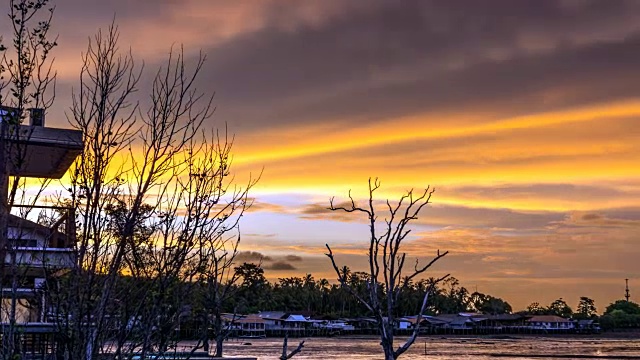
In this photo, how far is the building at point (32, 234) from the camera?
6.68 m

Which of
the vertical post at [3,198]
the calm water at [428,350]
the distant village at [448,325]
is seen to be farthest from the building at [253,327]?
the vertical post at [3,198]

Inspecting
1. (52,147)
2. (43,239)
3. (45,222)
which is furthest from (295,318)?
(45,222)

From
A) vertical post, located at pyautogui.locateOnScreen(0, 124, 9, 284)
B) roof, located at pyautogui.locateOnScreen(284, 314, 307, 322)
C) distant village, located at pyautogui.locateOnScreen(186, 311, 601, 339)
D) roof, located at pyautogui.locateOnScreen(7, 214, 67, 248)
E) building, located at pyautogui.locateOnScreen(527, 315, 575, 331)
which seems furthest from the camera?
building, located at pyautogui.locateOnScreen(527, 315, 575, 331)

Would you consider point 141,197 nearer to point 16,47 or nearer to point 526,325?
point 16,47

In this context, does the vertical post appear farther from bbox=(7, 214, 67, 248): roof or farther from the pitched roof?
the pitched roof

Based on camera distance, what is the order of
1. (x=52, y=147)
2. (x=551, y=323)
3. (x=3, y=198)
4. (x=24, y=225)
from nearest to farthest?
1. (x=3, y=198)
2. (x=24, y=225)
3. (x=52, y=147)
4. (x=551, y=323)

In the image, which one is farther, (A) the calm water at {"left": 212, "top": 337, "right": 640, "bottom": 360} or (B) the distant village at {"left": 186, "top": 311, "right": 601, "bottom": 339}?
(B) the distant village at {"left": 186, "top": 311, "right": 601, "bottom": 339}

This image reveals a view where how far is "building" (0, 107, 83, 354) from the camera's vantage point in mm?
6680

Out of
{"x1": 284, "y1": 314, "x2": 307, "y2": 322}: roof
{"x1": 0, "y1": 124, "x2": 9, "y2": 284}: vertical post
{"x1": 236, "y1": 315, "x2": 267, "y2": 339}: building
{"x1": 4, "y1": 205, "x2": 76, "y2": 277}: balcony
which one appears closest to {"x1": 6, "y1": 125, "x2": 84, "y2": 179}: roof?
{"x1": 4, "y1": 205, "x2": 76, "y2": 277}: balcony

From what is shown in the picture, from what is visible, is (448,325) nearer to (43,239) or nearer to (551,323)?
(551,323)

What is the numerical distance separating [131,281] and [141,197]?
942 mm

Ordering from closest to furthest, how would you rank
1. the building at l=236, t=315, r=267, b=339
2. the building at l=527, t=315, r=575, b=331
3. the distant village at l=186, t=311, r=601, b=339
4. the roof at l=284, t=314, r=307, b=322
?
the building at l=236, t=315, r=267, b=339 < the roof at l=284, t=314, r=307, b=322 < the distant village at l=186, t=311, r=601, b=339 < the building at l=527, t=315, r=575, b=331

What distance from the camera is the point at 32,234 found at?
11.0 meters

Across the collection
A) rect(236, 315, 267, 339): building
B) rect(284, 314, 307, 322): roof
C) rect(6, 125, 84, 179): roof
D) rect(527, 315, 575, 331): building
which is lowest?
rect(6, 125, 84, 179): roof
